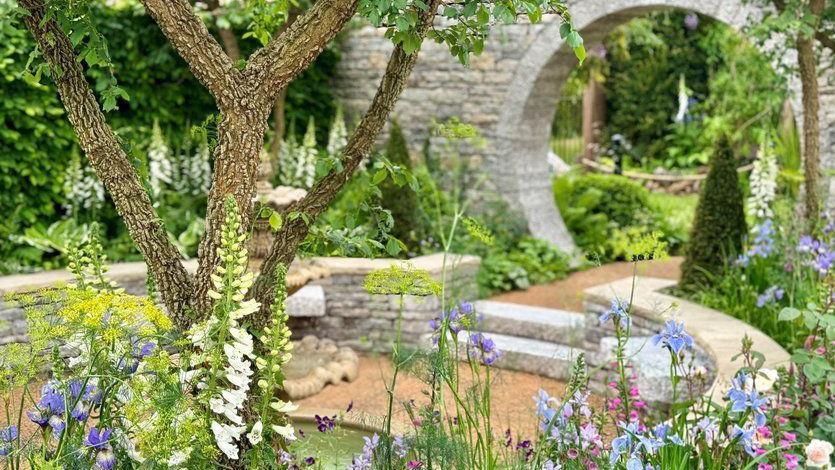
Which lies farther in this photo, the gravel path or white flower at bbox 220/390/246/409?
the gravel path

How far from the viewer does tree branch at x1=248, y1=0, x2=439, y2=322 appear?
2.75 metres

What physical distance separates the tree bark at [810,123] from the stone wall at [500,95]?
224 centimetres

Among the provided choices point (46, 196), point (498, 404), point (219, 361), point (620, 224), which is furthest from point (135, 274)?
point (620, 224)

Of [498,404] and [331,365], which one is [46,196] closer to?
[331,365]

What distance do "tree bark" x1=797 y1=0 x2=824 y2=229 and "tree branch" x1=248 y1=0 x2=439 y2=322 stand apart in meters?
3.49

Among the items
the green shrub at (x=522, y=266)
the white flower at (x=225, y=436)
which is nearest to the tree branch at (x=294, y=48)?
the white flower at (x=225, y=436)

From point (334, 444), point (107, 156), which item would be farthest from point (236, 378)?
point (334, 444)

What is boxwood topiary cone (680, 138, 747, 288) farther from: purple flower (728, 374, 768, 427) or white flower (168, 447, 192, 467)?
white flower (168, 447, 192, 467)

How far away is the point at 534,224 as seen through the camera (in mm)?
8375

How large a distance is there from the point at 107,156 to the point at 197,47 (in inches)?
15.8

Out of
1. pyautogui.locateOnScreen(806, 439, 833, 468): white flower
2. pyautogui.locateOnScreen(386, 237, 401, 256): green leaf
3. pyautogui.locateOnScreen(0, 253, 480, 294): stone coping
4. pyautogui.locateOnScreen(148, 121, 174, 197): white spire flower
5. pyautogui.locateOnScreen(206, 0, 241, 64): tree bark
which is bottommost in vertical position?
pyautogui.locateOnScreen(0, 253, 480, 294): stone coping

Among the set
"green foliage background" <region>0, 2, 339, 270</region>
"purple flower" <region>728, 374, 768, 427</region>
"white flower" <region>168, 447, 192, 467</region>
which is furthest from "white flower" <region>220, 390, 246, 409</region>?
"green foliage background" <region>0, 2, 339, 270</region>

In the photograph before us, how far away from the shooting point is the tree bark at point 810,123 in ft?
18.0

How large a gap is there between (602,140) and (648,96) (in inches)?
35.8
